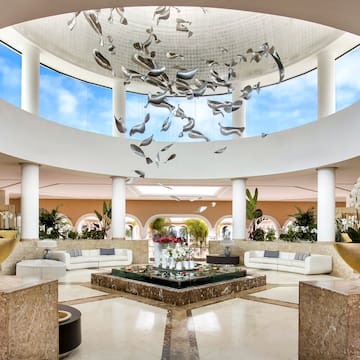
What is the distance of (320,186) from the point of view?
12844 mm

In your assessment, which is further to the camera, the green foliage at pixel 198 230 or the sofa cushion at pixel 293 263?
the green foliage at pixel 198 230

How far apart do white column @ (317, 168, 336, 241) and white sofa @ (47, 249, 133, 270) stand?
7307 millimetres

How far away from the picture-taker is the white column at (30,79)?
41.0ft

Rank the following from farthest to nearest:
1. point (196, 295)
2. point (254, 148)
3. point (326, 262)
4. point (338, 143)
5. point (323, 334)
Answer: point (254, 148) → point (326, 262) → point (338, 143) → point (196, 295) → point (323, 334)

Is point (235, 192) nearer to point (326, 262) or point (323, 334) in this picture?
point (326, 262)

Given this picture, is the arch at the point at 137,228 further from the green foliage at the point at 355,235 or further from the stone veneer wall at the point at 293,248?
the green foliage at the point at 355,235

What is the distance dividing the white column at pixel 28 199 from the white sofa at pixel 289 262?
26.2 feet

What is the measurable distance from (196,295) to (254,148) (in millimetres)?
8109

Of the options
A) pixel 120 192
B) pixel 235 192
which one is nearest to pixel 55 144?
pixel 120 192

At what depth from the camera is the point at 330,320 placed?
3.46 metres

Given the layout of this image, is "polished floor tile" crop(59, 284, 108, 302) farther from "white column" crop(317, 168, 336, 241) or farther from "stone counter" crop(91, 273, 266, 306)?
"white column" crop(317, 168, 336, 241)

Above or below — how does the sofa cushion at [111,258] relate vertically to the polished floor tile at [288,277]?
above

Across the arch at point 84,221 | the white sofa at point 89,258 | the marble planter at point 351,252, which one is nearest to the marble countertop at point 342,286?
the marble planter at point 351,252

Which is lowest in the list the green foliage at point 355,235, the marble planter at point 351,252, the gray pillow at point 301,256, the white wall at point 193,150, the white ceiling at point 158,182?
the gray pillow at point 301,256
